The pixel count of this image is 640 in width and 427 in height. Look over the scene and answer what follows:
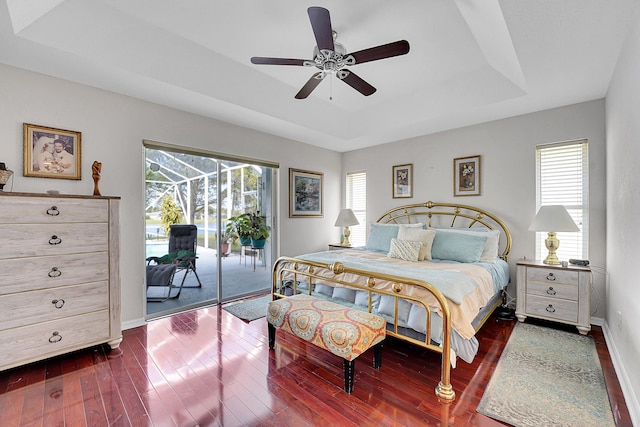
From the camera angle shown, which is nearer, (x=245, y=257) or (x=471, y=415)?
(x=471, y=415)

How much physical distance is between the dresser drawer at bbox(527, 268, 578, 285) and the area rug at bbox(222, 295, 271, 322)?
3146 mm

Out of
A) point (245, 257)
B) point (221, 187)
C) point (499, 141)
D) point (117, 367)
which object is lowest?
point (117, 367)

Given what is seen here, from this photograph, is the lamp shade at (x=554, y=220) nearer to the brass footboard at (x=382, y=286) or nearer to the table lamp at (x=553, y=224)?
the table lamp at (x=553, y=224)

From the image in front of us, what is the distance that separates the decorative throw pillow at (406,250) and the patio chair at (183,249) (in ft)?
8.60

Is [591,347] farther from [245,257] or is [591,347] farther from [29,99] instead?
A: [29,99]

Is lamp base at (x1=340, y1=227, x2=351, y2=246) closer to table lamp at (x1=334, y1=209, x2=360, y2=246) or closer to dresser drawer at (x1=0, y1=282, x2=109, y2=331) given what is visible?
table lamp at (x1=334, y1=209, x2=360, y2=246)

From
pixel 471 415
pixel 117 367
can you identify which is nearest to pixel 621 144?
pixel 471 415

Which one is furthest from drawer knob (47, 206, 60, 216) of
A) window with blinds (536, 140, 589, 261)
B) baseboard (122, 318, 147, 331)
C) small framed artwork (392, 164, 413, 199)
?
window with blinds (536, 140, 589, 261)

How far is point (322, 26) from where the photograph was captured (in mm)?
1896

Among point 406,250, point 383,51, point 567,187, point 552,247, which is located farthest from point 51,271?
point 567,187

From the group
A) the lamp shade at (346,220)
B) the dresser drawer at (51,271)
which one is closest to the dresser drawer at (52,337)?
the dresser drawer at (51,271)

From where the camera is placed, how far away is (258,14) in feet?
7.77

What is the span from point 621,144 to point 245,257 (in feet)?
14.3

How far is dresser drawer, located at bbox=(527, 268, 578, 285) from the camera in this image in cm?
303
